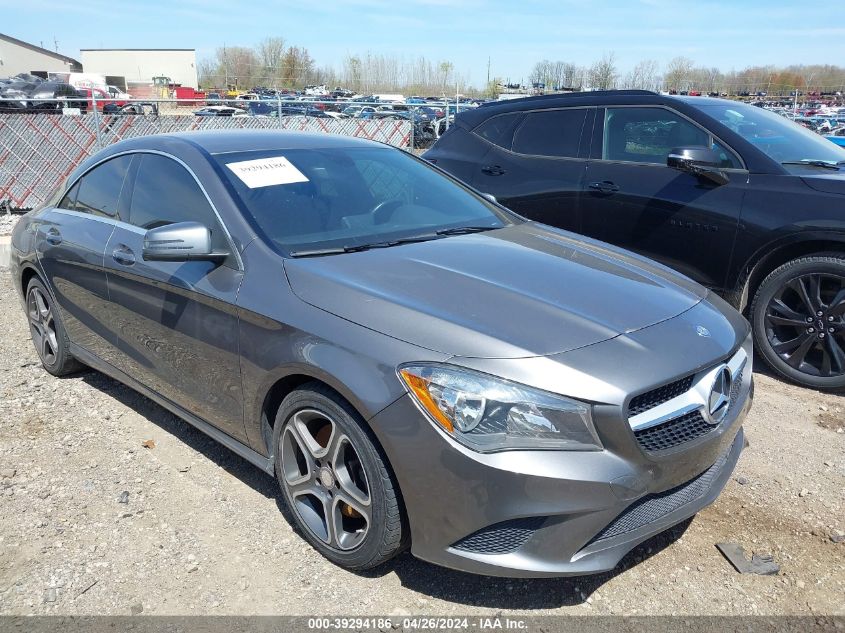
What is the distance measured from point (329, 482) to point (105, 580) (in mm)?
933

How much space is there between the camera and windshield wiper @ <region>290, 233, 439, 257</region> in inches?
112

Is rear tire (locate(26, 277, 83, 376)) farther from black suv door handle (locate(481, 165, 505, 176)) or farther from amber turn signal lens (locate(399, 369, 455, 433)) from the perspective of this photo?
black suv door handle (locate(481, 165, 505, 176))

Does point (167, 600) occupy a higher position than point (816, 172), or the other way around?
point (816, 172)

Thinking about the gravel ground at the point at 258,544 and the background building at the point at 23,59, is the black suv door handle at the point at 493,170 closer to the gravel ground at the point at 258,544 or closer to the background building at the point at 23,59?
the gravel ground at the point at 258,544

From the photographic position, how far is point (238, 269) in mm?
2850

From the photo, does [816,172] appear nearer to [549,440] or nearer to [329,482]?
[549,440]

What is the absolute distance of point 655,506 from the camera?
2.31m

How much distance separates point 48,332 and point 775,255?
A: 15.3 feet

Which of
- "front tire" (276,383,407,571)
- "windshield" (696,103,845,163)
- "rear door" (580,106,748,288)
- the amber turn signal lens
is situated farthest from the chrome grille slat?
"windshield" (696,103,845,163)

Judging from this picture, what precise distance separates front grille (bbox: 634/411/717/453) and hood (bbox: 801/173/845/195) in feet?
8.24

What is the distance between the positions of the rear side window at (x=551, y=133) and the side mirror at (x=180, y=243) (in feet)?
10.9

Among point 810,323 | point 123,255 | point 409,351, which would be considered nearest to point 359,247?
point 409,351

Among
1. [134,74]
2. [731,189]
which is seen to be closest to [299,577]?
[731,189]

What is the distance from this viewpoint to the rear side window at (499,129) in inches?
228
